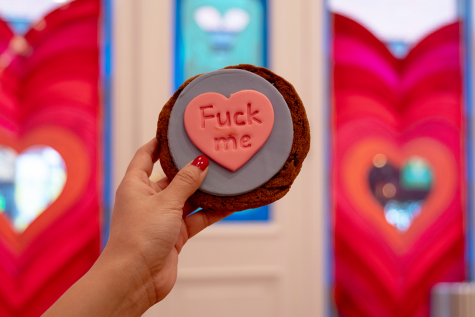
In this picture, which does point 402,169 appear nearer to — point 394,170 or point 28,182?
point 394,170

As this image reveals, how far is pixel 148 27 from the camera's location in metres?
1.72

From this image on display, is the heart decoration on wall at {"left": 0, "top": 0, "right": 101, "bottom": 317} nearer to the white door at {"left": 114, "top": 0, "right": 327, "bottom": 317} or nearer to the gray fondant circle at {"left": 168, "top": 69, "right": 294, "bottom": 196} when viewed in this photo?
the white door at {"left": 114, "top": 0, "right": 327, "bottom": 317}

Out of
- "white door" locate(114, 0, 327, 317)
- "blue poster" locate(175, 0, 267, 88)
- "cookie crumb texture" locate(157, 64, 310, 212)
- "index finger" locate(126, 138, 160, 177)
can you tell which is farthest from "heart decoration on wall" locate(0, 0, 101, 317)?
"cookie crumb texture" locate(157, 64, 310, 212)

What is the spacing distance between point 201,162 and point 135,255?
0.29 m

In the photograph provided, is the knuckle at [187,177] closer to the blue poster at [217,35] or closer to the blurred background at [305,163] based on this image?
the blurred background at [305,163]

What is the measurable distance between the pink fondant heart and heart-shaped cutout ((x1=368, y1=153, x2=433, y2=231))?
1.25 metres

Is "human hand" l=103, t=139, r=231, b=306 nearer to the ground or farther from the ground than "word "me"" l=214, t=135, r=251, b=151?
nearer to the ground

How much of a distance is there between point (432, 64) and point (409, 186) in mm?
772

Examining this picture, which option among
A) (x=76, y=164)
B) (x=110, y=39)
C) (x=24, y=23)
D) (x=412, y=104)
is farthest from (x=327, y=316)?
(x=24, y=23)

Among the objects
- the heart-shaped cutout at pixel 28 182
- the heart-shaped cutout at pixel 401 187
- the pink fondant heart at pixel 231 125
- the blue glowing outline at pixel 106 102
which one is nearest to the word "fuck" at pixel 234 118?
the pink fondant heart at pixel 231 125

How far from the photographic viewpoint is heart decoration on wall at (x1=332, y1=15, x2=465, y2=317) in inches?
74.0

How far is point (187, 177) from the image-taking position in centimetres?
86

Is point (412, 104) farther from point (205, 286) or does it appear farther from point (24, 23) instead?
point (24, 23)

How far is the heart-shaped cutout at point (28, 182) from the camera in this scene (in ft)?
5.49
